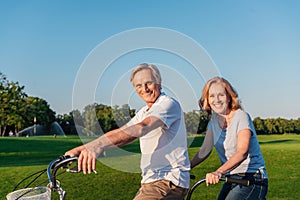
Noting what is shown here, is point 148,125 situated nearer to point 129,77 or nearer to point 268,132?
point 129,77

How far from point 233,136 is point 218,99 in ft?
1.02

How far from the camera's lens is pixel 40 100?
72.1 metres

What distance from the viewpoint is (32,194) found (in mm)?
2553

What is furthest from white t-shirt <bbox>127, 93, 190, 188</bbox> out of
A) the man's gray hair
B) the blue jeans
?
the blue jeans

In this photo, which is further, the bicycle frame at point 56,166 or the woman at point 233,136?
the woman at point 233,136

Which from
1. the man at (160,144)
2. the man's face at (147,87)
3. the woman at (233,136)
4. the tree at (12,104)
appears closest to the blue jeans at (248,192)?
the woman at (233,136)

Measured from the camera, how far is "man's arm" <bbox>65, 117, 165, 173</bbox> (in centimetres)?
222

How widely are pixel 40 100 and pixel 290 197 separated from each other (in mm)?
64818

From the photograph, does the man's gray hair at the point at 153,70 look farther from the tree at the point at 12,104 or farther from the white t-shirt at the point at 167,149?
the tree at the point at 12,104

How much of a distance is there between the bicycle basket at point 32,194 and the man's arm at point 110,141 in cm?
24

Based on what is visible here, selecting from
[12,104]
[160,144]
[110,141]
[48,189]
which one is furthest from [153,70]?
[12,104]

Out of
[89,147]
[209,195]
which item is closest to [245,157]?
[89,147]

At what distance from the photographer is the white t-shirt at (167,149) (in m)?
2.77

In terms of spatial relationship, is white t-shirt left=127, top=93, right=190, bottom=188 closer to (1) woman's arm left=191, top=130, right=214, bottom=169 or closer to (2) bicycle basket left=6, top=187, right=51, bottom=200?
(2) bicycle basket left=6, top=187, right=51, bottom=200
